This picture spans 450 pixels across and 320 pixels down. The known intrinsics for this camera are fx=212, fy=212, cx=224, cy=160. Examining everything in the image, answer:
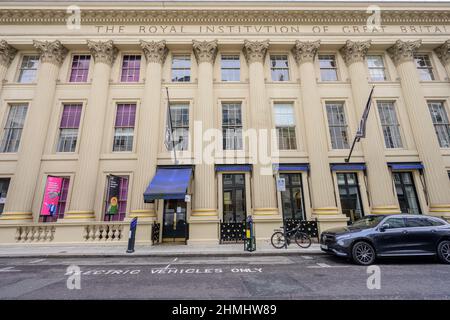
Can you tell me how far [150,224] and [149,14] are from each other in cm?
1442

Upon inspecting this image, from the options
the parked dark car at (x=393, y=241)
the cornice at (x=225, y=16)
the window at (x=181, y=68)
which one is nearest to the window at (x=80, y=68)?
the cornice at (x=225, y=16)

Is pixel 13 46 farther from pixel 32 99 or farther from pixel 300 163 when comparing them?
pixel 300 163

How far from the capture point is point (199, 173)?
12672mm

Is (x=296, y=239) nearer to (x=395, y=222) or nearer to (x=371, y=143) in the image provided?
(x=395, y=222)

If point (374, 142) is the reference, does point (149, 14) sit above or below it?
above

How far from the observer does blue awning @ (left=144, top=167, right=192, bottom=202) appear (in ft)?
35.1

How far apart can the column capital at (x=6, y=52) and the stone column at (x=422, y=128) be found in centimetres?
2687

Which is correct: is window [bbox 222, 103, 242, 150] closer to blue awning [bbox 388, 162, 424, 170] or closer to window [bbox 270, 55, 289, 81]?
window [bbox 270, 55, 289, 81]

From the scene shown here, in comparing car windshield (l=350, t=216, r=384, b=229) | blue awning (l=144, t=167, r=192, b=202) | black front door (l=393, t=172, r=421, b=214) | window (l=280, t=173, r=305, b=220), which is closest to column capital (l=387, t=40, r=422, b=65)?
black front door (l=393, t=172, r=421, b=214)

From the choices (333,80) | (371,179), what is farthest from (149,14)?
(371,179)

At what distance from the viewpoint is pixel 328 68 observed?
15.6 m

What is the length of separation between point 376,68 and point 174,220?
58.0 ft

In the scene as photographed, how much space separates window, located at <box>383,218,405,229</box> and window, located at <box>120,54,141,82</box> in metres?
16.1

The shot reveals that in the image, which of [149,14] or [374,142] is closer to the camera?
[374,142]
